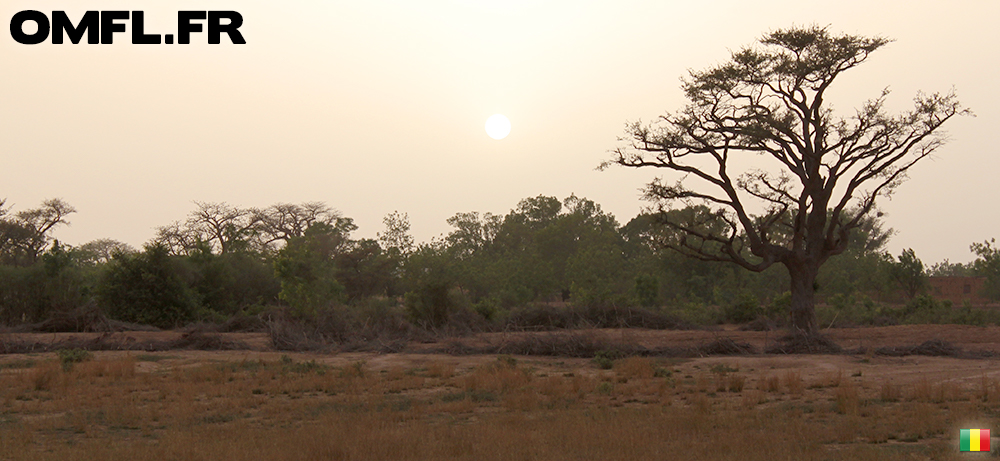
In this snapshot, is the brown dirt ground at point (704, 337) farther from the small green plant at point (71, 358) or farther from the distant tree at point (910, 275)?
the distant tree at point (910, 275)

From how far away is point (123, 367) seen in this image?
1791 cm

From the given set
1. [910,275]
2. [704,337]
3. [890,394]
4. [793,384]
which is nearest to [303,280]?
[704,337]

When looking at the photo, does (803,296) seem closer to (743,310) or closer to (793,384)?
(743,310)

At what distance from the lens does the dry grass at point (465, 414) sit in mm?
9656

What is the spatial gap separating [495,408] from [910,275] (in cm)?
4270

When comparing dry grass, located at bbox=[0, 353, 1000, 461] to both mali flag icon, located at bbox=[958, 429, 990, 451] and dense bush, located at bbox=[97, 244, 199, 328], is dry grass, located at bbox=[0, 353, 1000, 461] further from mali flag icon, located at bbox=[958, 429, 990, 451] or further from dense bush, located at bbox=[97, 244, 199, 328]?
dense bush, located at bbox=[97, 244, 199, 328]

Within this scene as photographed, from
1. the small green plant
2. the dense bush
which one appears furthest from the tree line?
the small green plant

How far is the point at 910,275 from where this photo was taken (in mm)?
48281

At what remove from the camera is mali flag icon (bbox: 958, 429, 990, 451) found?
30.7 ft

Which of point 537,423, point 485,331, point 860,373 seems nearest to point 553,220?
point 485,331

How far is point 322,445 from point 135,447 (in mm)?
2360

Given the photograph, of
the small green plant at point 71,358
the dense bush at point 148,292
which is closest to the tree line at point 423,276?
the dense bush at point 148,292

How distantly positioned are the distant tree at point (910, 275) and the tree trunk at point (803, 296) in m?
28.8

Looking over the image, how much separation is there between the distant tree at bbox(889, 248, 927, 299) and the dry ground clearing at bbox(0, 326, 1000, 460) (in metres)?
29.6
